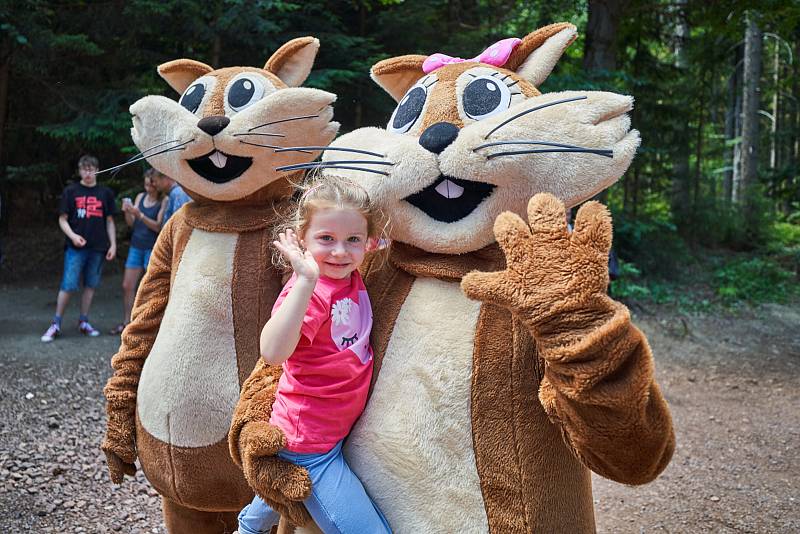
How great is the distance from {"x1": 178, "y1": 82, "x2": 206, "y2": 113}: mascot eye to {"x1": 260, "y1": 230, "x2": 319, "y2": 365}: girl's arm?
120cm

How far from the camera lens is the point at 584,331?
1260 mm

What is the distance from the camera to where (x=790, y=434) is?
17.3 feet

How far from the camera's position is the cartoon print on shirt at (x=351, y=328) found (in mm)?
1605

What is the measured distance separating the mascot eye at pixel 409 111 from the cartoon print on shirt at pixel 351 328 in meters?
0.45

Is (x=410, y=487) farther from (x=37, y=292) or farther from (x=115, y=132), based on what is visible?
(x=37, y=292)

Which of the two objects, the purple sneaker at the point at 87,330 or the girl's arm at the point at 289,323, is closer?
the girl's arm at the point at 289,323

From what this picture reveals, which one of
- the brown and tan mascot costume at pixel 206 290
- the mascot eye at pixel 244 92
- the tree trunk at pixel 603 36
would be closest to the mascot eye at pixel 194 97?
the brown and tan mascot costume at pixel 206 290

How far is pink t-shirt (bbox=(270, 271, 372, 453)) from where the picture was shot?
1560 millimetres

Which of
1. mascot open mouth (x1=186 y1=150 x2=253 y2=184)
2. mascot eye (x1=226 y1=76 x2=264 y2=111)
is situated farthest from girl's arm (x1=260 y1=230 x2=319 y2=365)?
mascot eye (x1=226 y1=76 x2=264 y2=111)

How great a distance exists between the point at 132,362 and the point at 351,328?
1219 mm

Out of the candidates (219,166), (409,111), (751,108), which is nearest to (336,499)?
(409,111)

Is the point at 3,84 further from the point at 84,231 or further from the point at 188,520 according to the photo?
the point at 188,520

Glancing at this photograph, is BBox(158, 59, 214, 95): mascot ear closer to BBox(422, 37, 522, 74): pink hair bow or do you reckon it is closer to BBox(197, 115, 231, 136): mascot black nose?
BBox(197, 115, 231, 136): mascot black nose

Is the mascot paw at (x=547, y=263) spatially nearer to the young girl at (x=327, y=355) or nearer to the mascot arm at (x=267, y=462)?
the young girl at (x=327, y=355)
